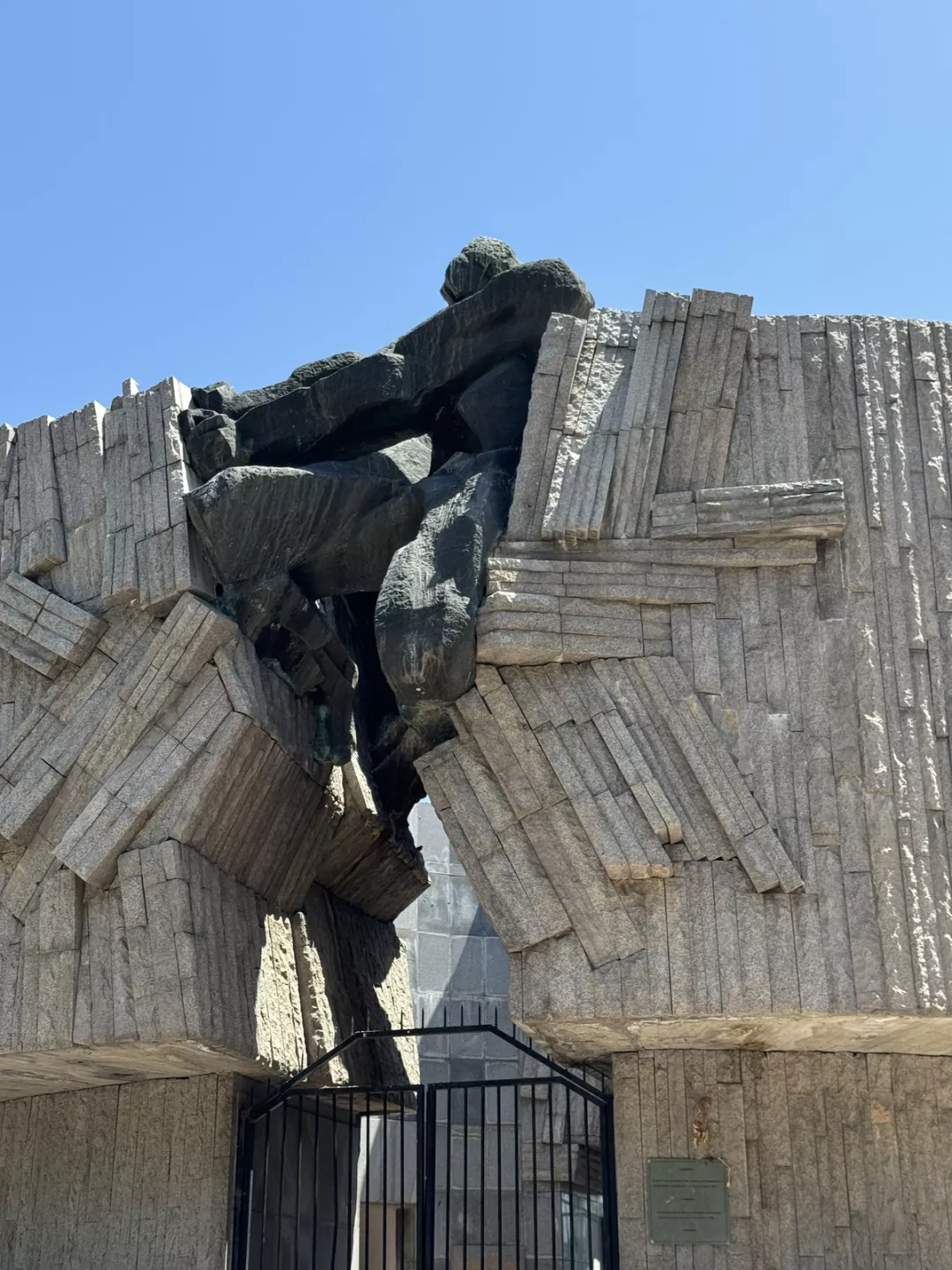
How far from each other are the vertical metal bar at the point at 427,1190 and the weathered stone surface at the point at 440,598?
2.31 m

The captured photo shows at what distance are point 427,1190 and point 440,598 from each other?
3222 mm

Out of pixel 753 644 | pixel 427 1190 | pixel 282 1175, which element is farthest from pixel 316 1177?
pixel 753 644

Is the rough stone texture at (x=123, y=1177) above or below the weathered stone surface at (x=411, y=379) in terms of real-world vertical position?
below

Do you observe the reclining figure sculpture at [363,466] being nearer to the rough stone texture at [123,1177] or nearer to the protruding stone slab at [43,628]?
the protruding stone slab at [43,628]

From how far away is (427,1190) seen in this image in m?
7.91

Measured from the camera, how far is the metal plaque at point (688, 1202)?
685 cm

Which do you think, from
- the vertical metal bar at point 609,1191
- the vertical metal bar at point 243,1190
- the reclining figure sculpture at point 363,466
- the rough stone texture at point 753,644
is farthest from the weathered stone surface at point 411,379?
the vertical metal bar at point 609,1191

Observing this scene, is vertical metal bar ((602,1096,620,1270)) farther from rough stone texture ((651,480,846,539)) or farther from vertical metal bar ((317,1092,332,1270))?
rough stone texture ((651,480,846,539))

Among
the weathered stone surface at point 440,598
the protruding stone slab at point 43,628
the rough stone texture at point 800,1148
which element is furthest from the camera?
the protruding stone slab at point 43,628

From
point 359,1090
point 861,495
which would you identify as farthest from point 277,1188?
point 861,495

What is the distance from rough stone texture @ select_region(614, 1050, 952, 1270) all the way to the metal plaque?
4 centimetres

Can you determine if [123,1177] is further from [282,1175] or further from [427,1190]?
[427,1190]

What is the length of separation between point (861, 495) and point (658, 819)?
6.13 ft

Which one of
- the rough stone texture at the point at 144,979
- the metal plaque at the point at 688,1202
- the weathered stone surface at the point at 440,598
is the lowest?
the metal plaque at the point at 688,1202
